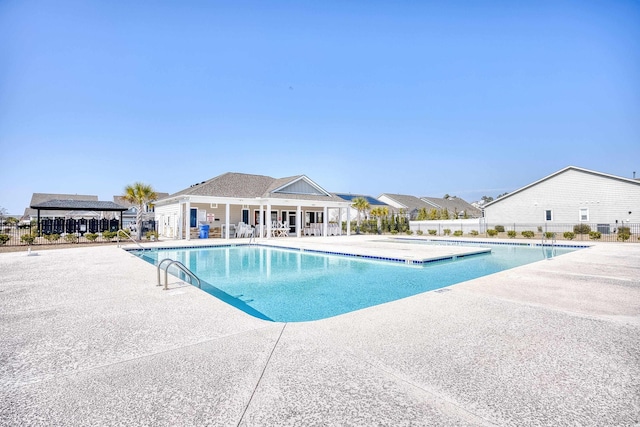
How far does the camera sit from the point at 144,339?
12.0 feet

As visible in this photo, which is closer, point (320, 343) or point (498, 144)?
point (320, 343)

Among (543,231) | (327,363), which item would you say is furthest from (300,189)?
(327,363)

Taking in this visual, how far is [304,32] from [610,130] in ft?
105

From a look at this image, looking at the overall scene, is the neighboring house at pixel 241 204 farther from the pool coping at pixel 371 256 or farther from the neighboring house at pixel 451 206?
the neighboring house at pixel 451 206

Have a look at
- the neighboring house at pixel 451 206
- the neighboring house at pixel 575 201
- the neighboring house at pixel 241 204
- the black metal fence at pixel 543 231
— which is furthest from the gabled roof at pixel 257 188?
the neighboring house at pixel 451 206

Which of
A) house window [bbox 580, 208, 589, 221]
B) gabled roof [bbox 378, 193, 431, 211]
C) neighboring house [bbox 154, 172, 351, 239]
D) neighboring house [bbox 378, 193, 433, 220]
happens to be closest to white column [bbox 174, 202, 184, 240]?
neighboring house [bbox 154, 172, 351, 239]

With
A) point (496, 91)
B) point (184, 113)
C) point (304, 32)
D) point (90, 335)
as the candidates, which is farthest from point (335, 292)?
point (496, 91)

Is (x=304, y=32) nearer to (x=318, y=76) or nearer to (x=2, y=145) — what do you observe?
(x=318, y=76)

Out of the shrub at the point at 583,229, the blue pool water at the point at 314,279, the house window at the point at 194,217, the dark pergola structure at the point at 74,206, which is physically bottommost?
the blue pool water at the point at 314,279

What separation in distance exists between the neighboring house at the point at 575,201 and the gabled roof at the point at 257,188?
58.1 ft

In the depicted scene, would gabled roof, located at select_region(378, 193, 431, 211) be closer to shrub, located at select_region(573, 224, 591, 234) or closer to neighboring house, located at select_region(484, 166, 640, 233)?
neighboring house, located at select_region(484, 166, 640, 233)

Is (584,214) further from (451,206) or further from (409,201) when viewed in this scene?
(451,206)

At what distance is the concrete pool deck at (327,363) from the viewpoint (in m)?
2.22

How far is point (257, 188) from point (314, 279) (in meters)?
16.9
